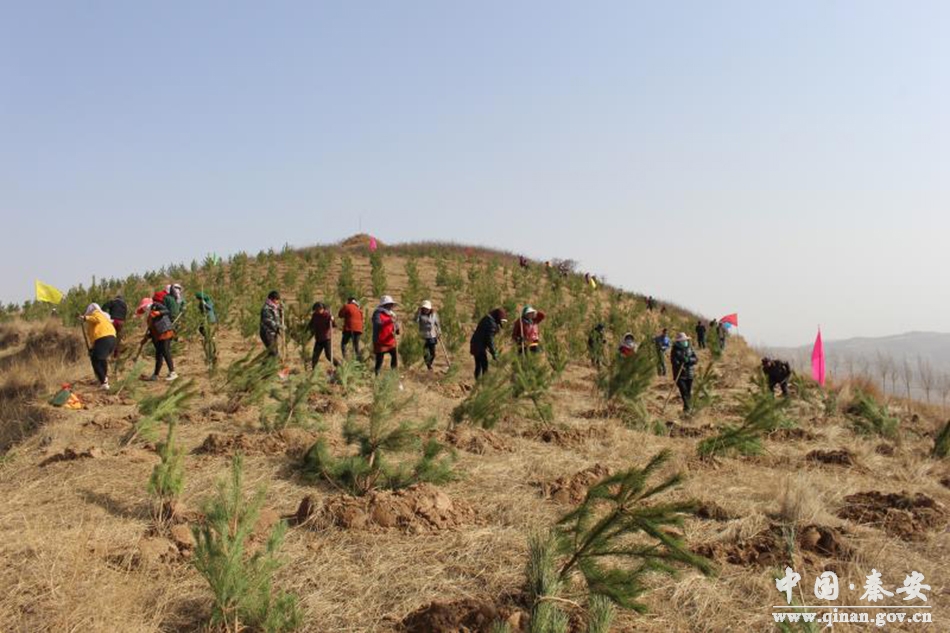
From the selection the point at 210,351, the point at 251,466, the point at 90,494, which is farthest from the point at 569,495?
the point at 210,351

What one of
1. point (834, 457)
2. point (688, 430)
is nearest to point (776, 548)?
point (834, 457)

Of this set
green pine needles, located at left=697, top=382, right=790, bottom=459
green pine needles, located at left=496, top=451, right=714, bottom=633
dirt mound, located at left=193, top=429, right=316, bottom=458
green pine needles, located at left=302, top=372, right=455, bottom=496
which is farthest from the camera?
green pine needles, located at left=697, top=382, right=790, bottom=459

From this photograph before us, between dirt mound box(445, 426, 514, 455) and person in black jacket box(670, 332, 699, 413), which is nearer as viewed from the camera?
dirt mound box(445, 426, 514, 455)

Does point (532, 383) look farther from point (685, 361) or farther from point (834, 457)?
point (834, 457)

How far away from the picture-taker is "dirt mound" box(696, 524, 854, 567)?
143 inches

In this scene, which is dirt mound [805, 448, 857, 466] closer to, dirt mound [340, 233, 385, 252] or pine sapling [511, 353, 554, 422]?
pine sapling [511, 353, 554, 422]

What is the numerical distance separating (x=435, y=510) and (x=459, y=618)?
4.24 feet

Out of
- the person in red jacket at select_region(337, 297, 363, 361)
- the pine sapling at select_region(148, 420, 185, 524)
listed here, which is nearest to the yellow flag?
the person in red jacket at select_region(337, 297, 363, 361)

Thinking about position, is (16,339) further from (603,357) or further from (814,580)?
(814,580)

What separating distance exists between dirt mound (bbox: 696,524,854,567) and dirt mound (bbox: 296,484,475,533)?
5.16 ft

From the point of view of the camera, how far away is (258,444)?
543 centimetres

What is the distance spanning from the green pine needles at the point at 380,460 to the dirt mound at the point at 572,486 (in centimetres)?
75

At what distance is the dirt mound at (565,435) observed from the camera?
20.8 feet

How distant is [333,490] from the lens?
4566 mm
